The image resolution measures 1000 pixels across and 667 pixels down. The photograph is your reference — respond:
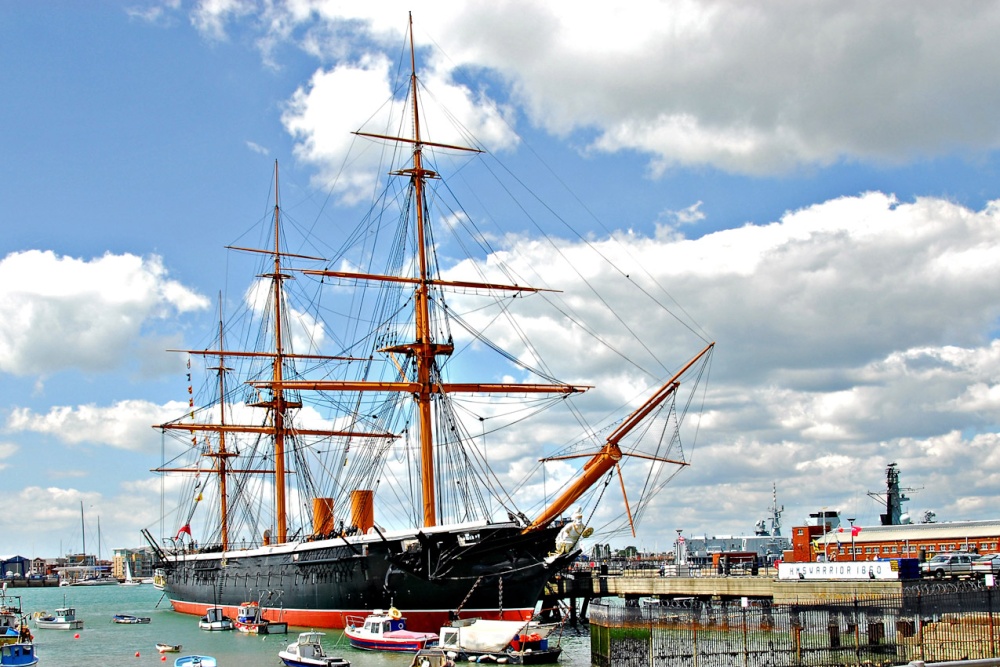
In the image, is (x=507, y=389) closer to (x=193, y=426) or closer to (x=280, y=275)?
(x=280, y=275)

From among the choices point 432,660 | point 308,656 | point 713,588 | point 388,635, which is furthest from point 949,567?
point 308,656

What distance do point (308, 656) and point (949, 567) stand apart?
2903 centimetres

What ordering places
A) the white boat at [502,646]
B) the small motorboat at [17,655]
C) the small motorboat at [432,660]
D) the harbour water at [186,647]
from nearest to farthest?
the small motorboat at [432,660] → the white boat at [502,646] → the small motorboat at [17,655] → the harbour water at [186,647]

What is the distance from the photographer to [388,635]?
4597 cm

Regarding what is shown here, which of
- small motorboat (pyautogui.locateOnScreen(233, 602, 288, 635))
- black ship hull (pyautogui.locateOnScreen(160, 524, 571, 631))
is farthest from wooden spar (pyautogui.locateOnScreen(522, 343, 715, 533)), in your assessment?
small motorboat (pyautogui.locateOnScreen(233, 602, 288, 635))

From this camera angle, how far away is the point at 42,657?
56969mm

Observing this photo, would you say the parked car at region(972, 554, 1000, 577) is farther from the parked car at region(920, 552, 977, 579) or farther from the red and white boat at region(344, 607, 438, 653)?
the red and white boat at region(344, 607, 438, 653)

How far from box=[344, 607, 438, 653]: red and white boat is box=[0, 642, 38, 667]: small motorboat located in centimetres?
1381

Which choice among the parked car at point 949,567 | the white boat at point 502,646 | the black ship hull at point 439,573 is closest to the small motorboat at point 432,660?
the white boat at point 502,646

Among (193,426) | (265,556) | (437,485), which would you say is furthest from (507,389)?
(193,426)

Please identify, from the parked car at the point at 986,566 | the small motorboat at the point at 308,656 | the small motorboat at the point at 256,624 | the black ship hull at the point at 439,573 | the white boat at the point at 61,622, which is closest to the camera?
the small motorboat at the point at 308,656

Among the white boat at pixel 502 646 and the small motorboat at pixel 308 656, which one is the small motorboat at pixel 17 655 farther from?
the white boat at pixel 502 646

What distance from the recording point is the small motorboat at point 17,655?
1721 inches

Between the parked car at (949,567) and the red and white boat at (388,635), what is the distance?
2191 cm
